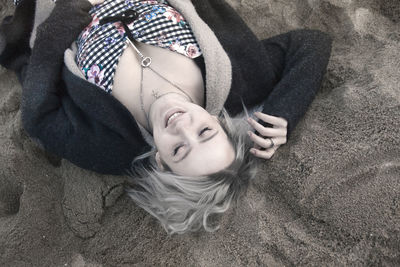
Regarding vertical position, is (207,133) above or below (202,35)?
below

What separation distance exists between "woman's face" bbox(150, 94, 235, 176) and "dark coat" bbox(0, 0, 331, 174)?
236mm

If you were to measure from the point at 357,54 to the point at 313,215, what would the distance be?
927 millimetres

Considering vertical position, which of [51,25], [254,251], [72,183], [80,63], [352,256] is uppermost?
[51,25]

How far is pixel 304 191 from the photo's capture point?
53.3 inches

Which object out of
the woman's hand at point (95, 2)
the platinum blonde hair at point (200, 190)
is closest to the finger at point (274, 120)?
the platinum blonde hair at point (200, 190)

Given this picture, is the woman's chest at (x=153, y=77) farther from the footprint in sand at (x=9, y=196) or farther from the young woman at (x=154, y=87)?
the footprint in sand at (x=9, y=196)

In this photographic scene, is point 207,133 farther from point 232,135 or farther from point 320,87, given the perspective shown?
point 320,87

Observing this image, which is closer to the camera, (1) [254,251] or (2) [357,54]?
(1) [254,251]

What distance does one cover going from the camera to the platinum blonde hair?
142 cm

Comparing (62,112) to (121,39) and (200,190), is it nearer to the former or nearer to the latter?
(121,39)

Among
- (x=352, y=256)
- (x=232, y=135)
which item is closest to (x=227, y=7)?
(x=232, y=135)

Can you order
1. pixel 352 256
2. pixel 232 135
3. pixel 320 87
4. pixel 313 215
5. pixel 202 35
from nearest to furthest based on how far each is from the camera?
1. pixel 352 256
2. pixel 313 215
3. pixel 232 135
4. pixel 202 35
5. pixel 320 87

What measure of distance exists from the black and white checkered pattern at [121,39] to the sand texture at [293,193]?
50 centimetres

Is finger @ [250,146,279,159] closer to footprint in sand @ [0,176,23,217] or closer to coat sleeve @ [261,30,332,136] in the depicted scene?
coat sleeve @ [261,30,332,136]
